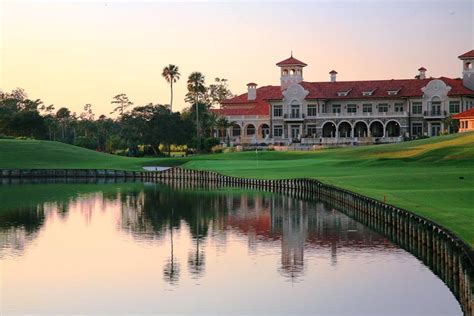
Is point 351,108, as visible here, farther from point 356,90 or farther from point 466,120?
point 466,120

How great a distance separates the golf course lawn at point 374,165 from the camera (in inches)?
1922

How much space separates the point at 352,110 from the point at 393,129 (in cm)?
678

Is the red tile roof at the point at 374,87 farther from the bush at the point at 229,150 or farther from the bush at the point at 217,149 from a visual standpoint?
the bush at the point at 217,149

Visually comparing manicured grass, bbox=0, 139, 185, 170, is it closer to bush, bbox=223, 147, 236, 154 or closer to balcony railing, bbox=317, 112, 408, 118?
bush, bbox=223, 147, 236, 154

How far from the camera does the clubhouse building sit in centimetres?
13550

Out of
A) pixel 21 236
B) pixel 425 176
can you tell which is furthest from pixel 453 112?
pixel 21 236

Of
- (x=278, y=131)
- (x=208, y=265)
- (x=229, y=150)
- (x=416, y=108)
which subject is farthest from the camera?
(x=278, y=131)

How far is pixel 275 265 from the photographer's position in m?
38.3

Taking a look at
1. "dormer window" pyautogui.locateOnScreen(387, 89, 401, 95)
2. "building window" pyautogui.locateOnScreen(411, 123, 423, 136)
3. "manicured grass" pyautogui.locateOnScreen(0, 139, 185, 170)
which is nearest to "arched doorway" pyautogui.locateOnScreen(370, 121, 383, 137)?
"dormer window" pyautogui.locateOnScreen(387, 89, 401, 95)

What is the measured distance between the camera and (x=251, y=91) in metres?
155

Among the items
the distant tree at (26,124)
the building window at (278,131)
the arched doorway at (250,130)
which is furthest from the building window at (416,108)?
the distant tree at (26,124)

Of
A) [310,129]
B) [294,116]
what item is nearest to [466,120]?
[310,129]

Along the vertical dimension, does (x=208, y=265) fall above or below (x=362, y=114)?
below

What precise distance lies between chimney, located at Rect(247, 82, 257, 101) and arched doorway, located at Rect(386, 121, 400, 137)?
2508 centimetres
